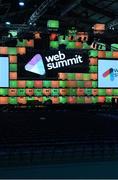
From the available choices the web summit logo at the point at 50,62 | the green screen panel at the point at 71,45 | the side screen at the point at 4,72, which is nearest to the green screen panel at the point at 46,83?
the web summit logo at the point at 50,62

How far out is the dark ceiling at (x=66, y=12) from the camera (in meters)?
27.1

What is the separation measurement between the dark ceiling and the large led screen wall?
5.97 ft

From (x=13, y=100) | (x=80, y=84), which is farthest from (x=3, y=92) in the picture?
(x=80, y=84)

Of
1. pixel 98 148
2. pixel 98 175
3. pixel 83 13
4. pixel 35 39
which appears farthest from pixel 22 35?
pixel 98 175

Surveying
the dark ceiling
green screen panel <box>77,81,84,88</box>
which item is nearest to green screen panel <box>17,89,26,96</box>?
green screen panel <box>77,81,84,88</box>

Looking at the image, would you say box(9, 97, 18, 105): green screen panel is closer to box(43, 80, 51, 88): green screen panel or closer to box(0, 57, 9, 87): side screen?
box(0, 57, 9, 87): side screen

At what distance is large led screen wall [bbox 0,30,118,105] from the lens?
26.8m

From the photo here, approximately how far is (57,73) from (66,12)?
17.3 ft

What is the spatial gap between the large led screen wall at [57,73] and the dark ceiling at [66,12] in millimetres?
1821

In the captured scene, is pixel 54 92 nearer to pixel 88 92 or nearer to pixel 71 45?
pixel 88 92

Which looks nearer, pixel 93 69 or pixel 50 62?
pixel 50 62

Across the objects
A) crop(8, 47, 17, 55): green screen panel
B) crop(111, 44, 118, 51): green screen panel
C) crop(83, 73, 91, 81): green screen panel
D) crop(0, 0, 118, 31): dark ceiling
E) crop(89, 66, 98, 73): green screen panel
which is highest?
crop(0, 0, 118, 31): dark ceiling

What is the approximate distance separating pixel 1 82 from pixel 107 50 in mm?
8588

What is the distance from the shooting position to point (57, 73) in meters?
28.1
